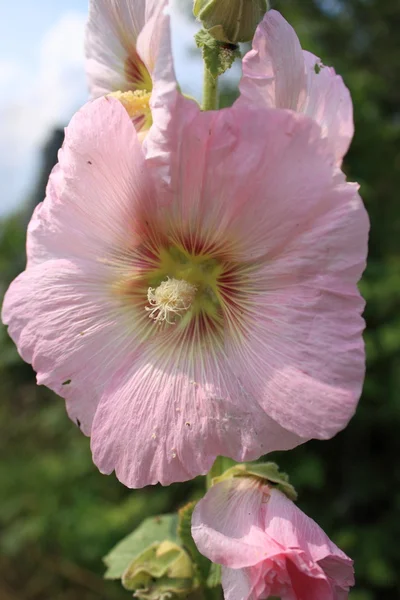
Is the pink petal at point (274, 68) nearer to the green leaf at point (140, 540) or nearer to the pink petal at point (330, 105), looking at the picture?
the pink petal at point (330, 105)

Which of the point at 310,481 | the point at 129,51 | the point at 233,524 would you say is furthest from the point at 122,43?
the point at 310,481

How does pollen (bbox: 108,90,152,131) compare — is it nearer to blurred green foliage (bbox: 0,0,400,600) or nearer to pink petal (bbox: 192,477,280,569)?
pink petal (bbox: 192,477,280,569)

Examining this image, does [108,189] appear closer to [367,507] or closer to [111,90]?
[111,90]

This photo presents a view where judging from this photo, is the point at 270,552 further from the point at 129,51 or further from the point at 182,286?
the point at 129,51

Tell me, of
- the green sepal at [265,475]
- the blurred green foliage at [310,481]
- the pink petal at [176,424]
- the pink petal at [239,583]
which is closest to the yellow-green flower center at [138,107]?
the pink petal at [176,424]

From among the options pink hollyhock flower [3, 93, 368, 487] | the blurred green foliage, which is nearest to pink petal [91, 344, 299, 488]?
pink hollyhock flower [3, 93, 368, 487]

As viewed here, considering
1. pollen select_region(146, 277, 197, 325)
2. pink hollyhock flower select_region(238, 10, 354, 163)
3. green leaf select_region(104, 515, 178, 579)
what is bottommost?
green leaf select_region(104, 515, 178, 579)

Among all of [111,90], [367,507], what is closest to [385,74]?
[367,507]
